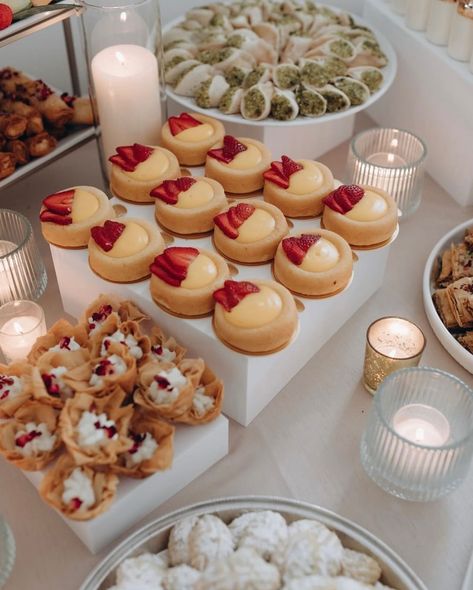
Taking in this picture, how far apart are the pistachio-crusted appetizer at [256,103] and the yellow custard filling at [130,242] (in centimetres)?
40

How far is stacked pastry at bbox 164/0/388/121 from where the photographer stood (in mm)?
1396

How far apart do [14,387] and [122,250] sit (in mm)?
258

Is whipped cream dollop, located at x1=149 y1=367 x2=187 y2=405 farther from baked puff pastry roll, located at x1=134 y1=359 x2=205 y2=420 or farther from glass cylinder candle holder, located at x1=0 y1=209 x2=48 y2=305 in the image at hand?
glass cylinder candle holder, located at x1=0 y1=209 x2=48 y2=305

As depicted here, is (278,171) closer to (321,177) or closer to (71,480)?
(321,177)

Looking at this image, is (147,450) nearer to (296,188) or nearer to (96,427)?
(96,427)

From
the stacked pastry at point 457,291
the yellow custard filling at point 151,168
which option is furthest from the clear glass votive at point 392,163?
the yellow custard filling at point 151,168

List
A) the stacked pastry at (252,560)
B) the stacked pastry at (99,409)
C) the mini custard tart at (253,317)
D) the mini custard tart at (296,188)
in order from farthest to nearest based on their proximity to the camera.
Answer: the mini custard tart at (296,188)
the mini custard tart at (253,317)
the stacked pastry at (99,409)
the stacked pastry at (252,560)

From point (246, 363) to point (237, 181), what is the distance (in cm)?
38

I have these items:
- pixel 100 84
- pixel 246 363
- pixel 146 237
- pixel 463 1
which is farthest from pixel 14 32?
pixel 463 1

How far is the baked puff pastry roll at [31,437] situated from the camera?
2.92 ft

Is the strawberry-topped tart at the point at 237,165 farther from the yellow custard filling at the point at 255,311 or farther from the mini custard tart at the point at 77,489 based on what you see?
the mini custard tart at the point at 77,489

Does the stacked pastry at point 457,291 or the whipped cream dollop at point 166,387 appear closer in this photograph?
the whipped cream dollop at point 166,387

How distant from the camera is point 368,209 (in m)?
1.15

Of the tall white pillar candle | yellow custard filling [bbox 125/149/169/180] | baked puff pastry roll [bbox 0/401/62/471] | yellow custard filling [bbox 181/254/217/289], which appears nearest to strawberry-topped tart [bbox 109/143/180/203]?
yellow custard filling [bbox 125/149/169/180]
